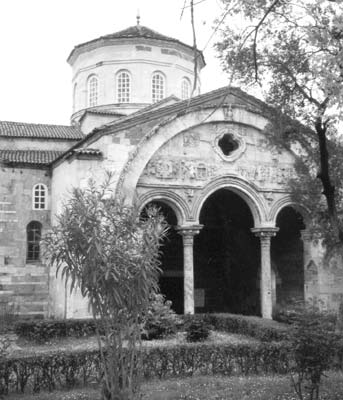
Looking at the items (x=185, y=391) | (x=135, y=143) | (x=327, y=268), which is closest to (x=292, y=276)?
(x=327, y=268)

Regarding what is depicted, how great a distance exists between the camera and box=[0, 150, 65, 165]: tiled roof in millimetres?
22850

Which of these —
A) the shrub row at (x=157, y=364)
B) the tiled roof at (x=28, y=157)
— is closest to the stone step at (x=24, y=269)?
the tiled roof at (x=28, y=157)

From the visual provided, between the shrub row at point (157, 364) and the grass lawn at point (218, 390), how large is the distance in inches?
15.3

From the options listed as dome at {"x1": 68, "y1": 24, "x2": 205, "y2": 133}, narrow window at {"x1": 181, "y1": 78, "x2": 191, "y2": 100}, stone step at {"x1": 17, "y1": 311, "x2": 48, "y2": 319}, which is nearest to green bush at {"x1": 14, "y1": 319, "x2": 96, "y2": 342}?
stone step at {"x1": 17, "y1": 311, "x2": 48, "y2": 319}

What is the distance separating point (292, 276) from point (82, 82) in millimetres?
13434

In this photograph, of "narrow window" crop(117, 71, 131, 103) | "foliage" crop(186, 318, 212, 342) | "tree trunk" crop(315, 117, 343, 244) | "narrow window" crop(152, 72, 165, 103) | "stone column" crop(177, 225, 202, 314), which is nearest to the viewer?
"tree trunk" crop(315, 117, 343, 244)

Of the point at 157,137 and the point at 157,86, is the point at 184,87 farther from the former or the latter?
the point at 157,137

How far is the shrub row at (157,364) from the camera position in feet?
33.9

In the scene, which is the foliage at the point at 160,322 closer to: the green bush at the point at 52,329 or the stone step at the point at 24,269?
the green bush at the point at 52,329

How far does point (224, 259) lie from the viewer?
26.6 metres

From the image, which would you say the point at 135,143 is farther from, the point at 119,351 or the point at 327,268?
the point at 119,351

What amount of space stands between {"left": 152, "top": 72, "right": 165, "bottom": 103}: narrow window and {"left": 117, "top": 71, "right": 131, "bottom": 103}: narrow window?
3.88 ft

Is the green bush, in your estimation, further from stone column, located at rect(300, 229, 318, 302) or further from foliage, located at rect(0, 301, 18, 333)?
stone column, located at rect(300, 229, 318, 302)

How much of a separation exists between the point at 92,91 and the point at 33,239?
8633 millimetres
